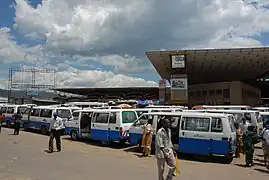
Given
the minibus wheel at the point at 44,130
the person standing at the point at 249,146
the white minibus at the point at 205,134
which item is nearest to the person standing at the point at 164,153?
the person standing at the point at 249,146

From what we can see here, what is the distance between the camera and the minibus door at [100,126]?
16.2m

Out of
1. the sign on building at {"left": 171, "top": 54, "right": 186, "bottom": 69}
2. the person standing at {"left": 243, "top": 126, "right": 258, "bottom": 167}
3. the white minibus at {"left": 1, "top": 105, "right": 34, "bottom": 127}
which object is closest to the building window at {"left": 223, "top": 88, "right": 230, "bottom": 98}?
the sign on building at {"left": 171, "top": 54, "right": 186, "bottom": 69}

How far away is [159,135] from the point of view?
299 inches

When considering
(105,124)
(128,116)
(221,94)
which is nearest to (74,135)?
(105,124)

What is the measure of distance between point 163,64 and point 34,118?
26.1 metres

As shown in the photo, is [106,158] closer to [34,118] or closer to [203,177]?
[203,177]

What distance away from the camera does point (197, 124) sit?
41.2 ft

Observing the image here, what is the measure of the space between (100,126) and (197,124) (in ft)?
18.4

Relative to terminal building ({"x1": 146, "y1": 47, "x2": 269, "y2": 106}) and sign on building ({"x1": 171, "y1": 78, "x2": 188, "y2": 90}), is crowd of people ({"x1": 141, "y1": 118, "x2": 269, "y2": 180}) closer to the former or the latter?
terminal building ({"x1": 146, "y1": 47, "x2": 269, "y2": 106})

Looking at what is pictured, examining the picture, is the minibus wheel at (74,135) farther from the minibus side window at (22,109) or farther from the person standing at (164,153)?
the person standing at (164,153)

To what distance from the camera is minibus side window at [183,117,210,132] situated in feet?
40.5

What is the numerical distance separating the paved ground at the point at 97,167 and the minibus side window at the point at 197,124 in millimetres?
1221

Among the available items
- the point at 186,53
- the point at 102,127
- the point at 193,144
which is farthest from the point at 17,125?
the point at 186,53

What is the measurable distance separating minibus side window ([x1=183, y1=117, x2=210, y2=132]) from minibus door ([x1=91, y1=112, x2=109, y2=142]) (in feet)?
15.6
